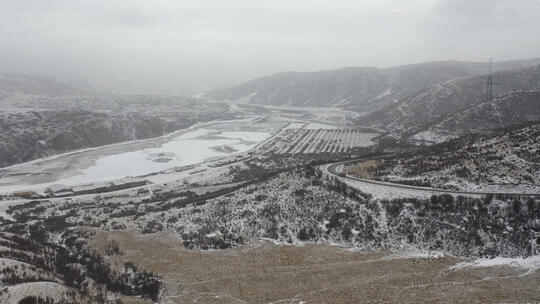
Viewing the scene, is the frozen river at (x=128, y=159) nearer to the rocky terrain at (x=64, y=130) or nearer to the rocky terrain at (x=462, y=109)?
the rocky terrain at (x=64, y=130)

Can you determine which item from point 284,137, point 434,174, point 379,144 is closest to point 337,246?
point 434,174

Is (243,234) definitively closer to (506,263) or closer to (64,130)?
(506,263)

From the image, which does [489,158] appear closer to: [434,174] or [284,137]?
[434,174]

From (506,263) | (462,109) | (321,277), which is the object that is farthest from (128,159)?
(506,263)

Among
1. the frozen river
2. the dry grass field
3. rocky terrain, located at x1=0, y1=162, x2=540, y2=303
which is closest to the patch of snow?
the dry grass field

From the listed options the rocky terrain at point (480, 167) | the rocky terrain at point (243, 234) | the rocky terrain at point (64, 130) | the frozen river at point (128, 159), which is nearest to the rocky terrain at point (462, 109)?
the rocky terrain at point (480, 167)

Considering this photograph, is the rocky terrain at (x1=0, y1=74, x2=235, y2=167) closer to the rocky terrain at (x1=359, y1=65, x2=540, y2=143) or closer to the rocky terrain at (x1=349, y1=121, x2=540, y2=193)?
the rocky terrain at (x1=359, y1=65, x2=540, y2=143)
